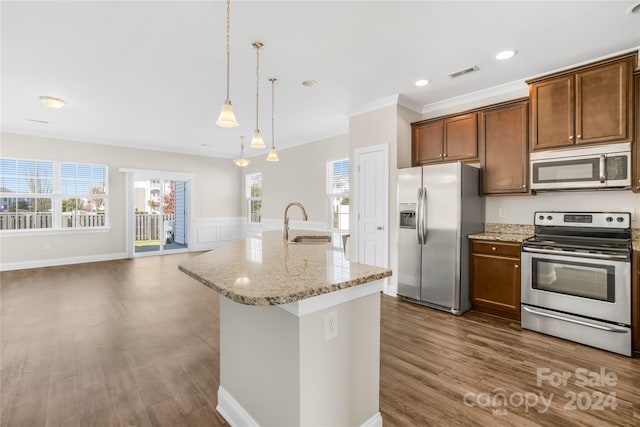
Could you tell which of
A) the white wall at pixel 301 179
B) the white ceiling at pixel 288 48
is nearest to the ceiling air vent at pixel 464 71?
the white ceiling at pixel 288 48

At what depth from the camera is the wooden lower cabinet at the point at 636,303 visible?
2510 millimetres

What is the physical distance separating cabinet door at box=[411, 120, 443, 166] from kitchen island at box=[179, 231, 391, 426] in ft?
9.87

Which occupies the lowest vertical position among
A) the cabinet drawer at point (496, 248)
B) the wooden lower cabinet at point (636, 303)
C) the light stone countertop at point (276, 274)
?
the wooden lower cabinet at point (636, 303)

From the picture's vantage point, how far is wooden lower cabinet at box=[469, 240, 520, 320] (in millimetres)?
3240

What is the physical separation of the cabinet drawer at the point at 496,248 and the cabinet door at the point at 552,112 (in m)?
1.09

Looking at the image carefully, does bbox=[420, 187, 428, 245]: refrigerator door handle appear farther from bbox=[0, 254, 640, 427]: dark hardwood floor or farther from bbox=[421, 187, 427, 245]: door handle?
bbox=[0, 254, 640, 427]: dark hardwood floor

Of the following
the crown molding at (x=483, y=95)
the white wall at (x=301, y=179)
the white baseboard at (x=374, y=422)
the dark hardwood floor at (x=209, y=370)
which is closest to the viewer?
the white baseboard at (x=374, y=422)

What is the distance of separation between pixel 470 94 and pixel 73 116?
6.15 metres

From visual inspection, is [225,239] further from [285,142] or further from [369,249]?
[369,249]

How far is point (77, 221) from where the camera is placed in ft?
21.5

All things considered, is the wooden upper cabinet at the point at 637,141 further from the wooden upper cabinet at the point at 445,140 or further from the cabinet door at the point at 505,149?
the wooden upper cabinet at the point at 445,140

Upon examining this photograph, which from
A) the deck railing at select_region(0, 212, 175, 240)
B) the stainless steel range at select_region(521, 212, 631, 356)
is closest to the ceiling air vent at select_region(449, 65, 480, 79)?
the stainless steel range at select_region(521, 212, 631, 356)

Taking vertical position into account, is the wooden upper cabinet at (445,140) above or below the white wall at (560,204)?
above

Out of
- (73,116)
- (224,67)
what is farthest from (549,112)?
(73,116)
